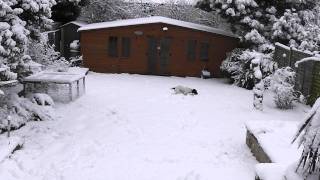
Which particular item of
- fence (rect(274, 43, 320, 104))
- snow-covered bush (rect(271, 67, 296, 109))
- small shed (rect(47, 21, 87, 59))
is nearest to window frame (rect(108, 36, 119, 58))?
small shed (rect(47, 21, 87, 59))

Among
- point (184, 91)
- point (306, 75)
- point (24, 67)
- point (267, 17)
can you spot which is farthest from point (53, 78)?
point (267, 17)

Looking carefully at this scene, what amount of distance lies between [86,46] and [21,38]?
11944 mm

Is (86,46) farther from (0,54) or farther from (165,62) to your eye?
(0,54)

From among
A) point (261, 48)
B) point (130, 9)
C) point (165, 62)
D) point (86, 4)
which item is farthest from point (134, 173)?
point (130, 9)

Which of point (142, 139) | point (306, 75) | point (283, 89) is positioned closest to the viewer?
point (142, 139)

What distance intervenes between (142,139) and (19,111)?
2995mm

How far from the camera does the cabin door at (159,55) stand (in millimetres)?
19734

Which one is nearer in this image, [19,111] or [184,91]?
[19,111]

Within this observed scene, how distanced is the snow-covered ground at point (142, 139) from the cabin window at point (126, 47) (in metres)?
5.40

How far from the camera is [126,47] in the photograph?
20109 mm

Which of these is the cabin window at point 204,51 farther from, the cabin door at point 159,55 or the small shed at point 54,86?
the small shed at point 54,86

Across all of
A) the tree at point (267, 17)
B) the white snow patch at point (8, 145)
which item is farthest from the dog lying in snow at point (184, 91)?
the white snow patch at point (8, 145)

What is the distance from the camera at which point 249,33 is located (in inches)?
679

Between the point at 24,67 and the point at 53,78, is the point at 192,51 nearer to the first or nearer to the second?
the point at 53,78
